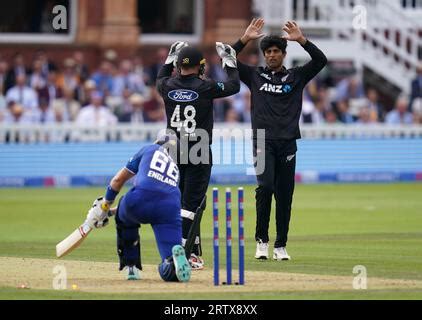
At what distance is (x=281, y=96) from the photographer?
619 inches

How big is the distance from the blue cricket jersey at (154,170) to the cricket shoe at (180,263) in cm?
61

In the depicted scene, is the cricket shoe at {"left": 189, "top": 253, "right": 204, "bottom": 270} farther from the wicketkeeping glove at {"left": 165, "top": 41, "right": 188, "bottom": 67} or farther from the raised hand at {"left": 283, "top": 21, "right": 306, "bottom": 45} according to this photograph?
the raised hand at {"left": 283, "top": 21, "right": 306, "bottom": 45}

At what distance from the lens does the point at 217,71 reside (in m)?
31.5

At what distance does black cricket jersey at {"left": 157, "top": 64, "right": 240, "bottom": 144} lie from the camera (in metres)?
14.7

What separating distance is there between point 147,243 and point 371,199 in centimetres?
Answer: 801

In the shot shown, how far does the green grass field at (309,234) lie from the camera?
1279 cm

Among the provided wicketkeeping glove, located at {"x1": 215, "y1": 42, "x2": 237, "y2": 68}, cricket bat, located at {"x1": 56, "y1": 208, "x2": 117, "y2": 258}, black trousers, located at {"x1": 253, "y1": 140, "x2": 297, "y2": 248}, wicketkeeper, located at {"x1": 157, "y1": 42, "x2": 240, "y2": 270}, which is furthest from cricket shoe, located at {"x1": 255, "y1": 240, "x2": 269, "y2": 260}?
cricket bat, located at {"x1": 56, "y1": 208, "x2": 117, "y2": 258}

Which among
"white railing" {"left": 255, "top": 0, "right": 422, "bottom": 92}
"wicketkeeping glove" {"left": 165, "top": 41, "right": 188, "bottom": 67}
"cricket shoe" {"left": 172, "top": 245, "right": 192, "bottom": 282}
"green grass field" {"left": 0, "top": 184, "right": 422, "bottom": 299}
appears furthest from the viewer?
"white railing" {"left": 255, "top": 0, "right": 422, "bottom": 92}

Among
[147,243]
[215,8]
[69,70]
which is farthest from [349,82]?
[147,243]

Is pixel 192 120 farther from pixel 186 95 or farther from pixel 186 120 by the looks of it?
pixel 186 95

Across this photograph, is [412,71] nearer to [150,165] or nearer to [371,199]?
[371,199]

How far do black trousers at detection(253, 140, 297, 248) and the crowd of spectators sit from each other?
42.7 feet

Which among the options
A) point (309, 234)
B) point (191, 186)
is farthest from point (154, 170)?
point (309, 234)

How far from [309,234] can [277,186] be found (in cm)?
361
